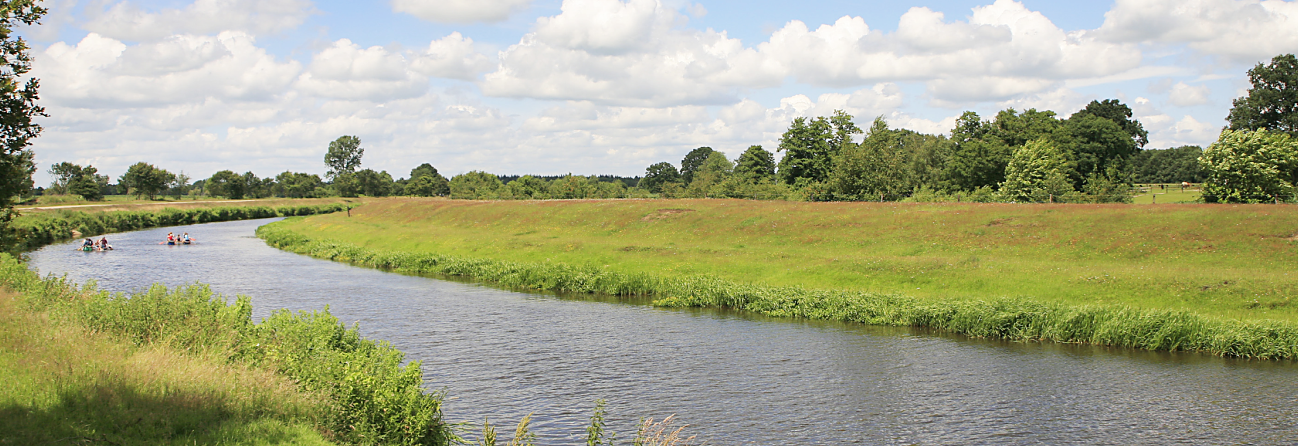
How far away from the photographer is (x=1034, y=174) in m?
85.9

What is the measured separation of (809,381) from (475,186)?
155 meters

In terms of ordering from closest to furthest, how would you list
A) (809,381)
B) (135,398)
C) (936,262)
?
(135,398) → (809,381) → (936,262)

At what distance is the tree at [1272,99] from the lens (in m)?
86.7

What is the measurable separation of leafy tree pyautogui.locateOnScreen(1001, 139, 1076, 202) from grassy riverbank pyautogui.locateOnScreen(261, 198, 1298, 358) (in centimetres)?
2437

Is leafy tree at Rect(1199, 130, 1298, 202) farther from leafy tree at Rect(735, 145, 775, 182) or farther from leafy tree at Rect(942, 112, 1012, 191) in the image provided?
leafy tree at Rect(735, 145, 775, 182)

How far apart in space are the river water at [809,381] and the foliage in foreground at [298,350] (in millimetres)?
3143

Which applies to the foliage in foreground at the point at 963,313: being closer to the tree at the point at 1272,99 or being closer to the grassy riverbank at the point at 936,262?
the grassy riverbank at the point at 936,262

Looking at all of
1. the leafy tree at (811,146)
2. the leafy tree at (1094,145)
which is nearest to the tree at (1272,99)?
the leafy tree at (1094,145)

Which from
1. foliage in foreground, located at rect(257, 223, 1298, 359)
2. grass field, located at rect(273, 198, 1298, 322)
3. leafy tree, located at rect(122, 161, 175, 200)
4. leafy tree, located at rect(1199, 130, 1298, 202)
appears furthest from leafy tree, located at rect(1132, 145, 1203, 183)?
leafy tree, located at rect(122, 161, 175, 200)

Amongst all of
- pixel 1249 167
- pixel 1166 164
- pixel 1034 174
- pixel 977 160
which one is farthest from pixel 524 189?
pixel 1166 164

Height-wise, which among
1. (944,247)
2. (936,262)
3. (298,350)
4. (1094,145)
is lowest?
(298,350)

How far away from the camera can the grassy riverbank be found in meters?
29.9

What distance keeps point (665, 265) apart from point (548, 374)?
78.8 feet

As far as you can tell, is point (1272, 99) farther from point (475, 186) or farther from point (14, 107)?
point (475, 186)
